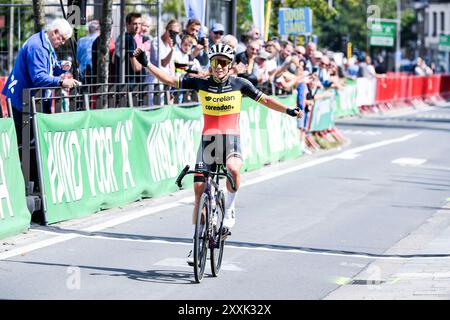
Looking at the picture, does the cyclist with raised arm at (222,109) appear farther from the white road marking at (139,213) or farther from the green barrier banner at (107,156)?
the green barrier banner at (107,156)

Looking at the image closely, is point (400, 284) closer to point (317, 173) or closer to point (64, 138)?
point (64, 138)

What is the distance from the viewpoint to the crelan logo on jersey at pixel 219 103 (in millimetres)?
10664

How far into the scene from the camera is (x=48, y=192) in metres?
12.8

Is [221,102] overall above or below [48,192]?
above

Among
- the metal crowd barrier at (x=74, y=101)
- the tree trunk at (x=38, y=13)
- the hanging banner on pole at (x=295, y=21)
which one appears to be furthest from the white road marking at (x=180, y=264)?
the hanging banner on pole at (x=295, y=21)

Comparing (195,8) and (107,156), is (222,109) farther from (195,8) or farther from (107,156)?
(195,8)

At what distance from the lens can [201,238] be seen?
980 centimetres

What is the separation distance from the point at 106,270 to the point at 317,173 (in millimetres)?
9932

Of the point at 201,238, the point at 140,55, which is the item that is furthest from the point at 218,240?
the point at 140,55

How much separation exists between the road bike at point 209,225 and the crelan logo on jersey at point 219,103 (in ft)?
1.66

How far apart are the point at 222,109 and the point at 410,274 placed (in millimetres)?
2231

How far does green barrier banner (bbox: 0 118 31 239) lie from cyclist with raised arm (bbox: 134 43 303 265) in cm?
203
